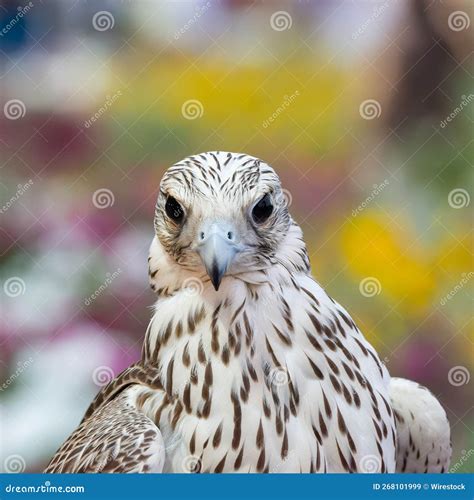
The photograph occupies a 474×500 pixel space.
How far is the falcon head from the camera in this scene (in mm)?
1730

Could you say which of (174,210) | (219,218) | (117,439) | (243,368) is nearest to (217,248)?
(219,218)

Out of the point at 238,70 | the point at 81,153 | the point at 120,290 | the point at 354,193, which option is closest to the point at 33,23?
the point at 81,153

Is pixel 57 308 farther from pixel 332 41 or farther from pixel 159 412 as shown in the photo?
pixel 332 41

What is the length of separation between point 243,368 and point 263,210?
0.33m

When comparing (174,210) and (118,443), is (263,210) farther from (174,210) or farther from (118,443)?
(118,443)

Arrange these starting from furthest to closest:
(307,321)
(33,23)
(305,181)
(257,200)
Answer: (33,23)
(305,181)
(307,321)
(257,200)

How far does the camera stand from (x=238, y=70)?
2.62 meters

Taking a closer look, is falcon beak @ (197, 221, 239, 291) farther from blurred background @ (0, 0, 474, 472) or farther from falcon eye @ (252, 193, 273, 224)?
blurred background @ (0, 0, 474, 472)

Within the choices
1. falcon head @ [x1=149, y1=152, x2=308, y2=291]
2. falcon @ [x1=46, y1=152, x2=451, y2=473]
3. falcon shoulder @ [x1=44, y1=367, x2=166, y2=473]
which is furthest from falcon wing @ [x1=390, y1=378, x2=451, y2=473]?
falcon shoulder @ [x1=44, y1=367, x2=166, y2=473]

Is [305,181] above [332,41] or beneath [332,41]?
beneath

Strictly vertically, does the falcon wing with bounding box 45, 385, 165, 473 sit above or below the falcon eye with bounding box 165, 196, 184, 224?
below

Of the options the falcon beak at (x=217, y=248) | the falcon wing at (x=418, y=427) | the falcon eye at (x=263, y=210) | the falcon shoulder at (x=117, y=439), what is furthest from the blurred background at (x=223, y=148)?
the falcon beak at (x=217, y=248)

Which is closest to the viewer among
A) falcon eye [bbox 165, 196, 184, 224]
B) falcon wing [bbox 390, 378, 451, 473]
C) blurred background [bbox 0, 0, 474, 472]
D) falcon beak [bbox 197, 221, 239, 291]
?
falcon beak [bbox 197, 221, 239, 291]

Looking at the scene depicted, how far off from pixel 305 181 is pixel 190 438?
0.87 m
